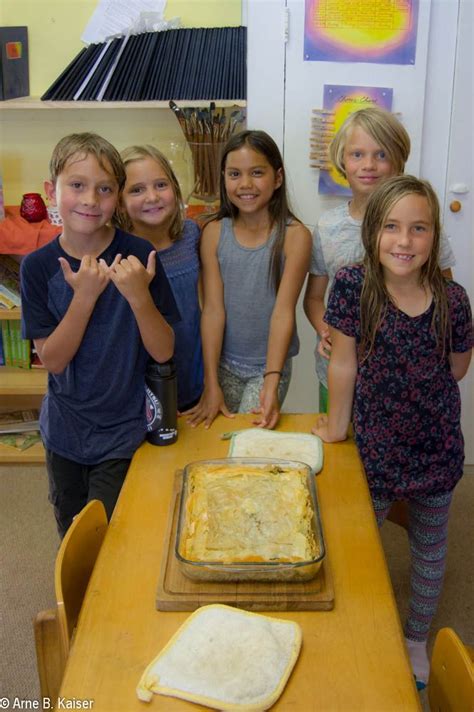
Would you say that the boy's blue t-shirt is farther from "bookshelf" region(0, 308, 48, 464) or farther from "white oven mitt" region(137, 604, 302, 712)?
"bookshelf" region(0, 308, 48, 464)

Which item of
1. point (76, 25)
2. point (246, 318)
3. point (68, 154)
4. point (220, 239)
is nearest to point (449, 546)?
point (246, 318)

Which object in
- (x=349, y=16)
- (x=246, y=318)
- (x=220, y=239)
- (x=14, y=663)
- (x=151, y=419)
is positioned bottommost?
(x=14, y=663)

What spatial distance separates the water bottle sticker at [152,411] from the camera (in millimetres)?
1495

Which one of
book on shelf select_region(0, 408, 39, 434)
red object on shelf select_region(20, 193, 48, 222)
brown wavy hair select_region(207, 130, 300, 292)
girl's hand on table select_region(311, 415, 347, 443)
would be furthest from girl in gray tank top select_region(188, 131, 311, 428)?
book on shelf select_region(0, 408, 39, 434)

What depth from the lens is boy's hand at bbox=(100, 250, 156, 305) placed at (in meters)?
1.43

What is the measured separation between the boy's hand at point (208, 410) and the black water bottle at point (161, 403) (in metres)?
0.11

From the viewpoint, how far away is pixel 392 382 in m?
1.49

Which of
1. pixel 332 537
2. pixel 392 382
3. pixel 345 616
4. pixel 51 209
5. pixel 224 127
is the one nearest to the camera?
pixel 345 616

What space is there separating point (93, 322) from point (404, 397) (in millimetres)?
695

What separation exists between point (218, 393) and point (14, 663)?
0.93m

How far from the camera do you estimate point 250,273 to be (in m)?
1.92

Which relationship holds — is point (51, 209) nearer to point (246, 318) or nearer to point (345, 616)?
point (246, 318)

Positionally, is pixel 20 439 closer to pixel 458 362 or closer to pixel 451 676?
pixel 458 362

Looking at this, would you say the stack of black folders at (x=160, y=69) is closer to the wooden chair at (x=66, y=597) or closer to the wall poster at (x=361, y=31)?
the wall poster at (x=361, y=31)
